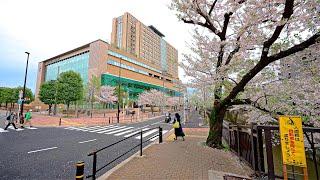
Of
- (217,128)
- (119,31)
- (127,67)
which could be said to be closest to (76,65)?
(127,67)

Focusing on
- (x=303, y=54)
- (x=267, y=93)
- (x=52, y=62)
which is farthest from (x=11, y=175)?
(x=52, y=62)

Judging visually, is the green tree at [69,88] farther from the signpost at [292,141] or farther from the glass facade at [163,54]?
the glass facade at [163,54]

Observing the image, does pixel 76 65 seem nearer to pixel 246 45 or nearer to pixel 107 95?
pixel 107 95

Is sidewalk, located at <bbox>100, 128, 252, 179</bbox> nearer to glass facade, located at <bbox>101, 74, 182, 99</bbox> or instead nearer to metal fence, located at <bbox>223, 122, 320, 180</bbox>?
metal fence, located at <bbox>223, 122, 320, 180</bbox>

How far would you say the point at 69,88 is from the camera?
39938 millimetres

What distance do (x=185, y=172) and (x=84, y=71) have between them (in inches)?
2518

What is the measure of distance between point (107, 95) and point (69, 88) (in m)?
15.8

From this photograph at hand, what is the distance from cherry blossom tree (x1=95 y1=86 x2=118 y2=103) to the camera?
176 feet

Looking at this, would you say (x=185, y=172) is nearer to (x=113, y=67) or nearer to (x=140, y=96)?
(x=113, y=67)

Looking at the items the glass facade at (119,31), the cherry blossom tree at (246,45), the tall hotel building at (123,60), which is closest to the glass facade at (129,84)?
the tall hotel building at (123,60)

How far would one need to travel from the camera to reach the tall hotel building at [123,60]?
5972 cm

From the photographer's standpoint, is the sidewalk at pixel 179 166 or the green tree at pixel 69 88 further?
the green tree at pixel 69 88

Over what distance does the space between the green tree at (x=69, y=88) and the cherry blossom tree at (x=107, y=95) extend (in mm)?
11183

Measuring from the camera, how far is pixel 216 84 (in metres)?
9.73
